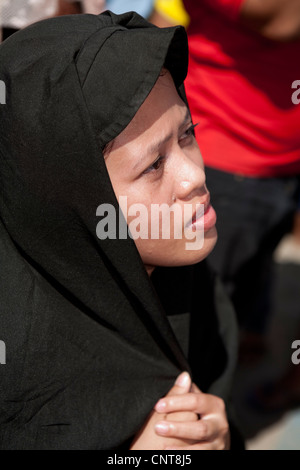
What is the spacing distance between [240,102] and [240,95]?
0.08 feet

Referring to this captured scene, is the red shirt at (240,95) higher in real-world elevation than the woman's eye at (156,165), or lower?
higher

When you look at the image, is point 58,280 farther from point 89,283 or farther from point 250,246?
point 250,246

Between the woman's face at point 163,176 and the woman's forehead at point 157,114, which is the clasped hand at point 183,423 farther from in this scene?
the woman's forehead at point 157,114

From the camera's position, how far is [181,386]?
141 cm

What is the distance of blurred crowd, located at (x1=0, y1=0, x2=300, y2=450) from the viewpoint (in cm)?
178

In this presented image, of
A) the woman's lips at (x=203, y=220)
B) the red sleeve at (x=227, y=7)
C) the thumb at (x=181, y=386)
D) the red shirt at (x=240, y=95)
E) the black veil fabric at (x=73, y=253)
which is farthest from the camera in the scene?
the red shirt at (x=240, y=95)

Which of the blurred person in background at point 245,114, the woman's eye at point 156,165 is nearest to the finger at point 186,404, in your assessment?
the woman's eye at point 156,165

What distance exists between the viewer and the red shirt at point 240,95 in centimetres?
187

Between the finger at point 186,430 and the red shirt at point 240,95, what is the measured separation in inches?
37.6

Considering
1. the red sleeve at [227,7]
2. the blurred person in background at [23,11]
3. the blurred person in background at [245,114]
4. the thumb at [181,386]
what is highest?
the blurred person in background at [23,11]

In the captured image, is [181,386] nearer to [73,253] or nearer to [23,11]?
[73,253]

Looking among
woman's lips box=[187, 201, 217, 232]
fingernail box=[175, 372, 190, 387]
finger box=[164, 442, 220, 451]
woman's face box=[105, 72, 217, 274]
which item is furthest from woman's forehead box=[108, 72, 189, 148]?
finger box=[164, 442, 220, 451]

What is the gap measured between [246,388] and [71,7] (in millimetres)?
1817
